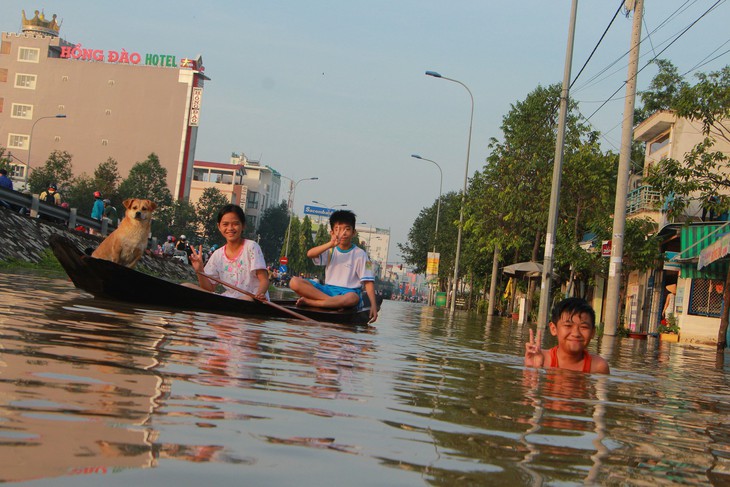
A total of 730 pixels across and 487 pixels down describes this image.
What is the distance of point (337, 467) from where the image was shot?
2.65m

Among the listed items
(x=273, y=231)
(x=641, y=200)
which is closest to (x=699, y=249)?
(x=641, y=200)

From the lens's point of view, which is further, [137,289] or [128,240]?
[128,240]

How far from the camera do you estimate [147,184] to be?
80688 mm

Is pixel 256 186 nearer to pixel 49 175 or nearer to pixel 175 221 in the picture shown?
pixel 175 221

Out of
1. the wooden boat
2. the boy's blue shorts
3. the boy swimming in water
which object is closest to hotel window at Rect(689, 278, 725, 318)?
the boy's blue shorts

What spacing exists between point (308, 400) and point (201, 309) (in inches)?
272

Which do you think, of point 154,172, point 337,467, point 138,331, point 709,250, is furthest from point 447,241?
point 337,467

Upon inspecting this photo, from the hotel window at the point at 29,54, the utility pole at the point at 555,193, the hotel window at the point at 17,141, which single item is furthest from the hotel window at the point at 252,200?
the utility pole at the point at 555,193

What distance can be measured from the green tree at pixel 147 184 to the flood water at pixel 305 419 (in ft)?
245

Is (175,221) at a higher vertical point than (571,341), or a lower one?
higher

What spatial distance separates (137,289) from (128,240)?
1982mm

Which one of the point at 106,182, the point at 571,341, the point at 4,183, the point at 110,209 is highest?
the point at 106,182

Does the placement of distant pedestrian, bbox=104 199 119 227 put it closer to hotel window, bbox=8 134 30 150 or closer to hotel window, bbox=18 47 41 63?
hotel window, bbox=8 134 30 150

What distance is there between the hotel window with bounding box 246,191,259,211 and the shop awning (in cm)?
10694
